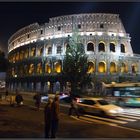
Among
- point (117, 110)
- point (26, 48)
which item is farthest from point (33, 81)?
point (117, 110)

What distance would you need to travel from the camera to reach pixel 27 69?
7331cm

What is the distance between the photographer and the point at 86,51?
64938mm

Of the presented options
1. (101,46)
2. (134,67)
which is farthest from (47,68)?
(134,67)

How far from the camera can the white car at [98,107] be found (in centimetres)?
Result: 2131

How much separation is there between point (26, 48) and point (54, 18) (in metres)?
10.6

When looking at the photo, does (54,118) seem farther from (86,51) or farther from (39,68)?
(39,68)

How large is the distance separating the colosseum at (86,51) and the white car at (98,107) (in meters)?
37.9

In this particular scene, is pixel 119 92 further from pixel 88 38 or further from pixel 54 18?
pixel 54 18

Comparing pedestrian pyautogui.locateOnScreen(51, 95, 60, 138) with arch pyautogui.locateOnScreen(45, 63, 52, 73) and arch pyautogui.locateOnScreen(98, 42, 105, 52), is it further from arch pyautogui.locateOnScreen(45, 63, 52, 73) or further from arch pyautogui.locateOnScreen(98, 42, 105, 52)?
arch pyautogui.locateOnScreen(45, 63, 52, 73)

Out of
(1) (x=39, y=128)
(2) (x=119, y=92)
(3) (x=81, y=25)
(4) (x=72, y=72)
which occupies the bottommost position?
(1) (x=39, y=128)

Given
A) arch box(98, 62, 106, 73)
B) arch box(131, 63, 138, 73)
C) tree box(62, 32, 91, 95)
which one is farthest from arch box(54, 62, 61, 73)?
tree box(62, 32, 91, 95)

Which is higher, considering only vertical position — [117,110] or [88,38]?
[88,38]

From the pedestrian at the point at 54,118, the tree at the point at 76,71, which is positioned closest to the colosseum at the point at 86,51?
the tree at the point at 76,71

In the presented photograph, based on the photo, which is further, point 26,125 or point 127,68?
point 127,68
